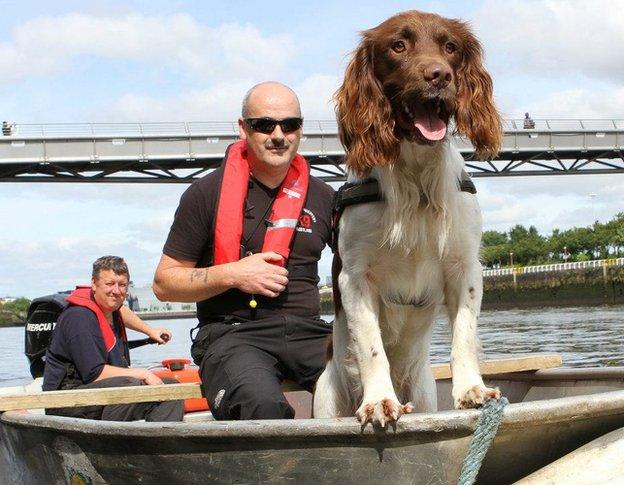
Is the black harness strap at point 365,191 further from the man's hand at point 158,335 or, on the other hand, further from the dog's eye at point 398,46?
the man's hand at point 158,335

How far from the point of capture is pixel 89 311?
6.12 m

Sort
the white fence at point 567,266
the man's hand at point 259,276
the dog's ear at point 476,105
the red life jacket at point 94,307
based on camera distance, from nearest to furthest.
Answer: the dog's ear at point 476,105, the man's hand at point 259,276, the red life jacket at point 94,307, the white fence at point 567,266

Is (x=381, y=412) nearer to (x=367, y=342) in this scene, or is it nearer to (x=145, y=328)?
(x=367, y=342)

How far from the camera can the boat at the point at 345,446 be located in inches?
132

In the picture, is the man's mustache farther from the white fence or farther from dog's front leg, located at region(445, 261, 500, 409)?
the white fence

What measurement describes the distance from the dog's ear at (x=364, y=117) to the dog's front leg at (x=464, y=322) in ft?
1.84

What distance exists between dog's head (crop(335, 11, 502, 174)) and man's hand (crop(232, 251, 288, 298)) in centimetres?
78

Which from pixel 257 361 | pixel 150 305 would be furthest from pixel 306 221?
pixel 150 305

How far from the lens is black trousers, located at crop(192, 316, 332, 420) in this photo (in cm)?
412

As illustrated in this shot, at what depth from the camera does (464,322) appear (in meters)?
3.82

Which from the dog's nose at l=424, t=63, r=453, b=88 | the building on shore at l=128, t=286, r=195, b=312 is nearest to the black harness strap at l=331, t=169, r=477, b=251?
the dog's nose at l=424, t=63, r=453, b=88

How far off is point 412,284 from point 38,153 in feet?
122

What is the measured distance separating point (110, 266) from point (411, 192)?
3286mm

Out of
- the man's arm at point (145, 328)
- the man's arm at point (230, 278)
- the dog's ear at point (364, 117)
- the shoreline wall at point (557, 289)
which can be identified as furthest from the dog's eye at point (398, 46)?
the shoreline wall at point (557, 289)
